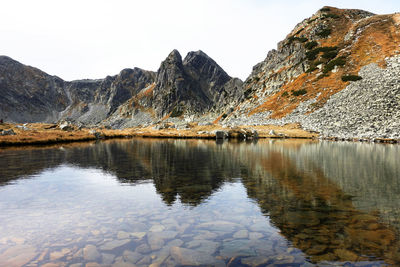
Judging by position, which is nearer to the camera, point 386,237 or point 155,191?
point 386,237

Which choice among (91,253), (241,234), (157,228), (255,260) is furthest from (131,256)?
(241,234)

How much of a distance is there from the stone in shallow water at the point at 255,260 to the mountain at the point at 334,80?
65.6m

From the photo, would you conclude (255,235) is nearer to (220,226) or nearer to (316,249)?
(220,226)

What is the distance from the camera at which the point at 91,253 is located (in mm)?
Answer: 8734

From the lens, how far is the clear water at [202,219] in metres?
8.47

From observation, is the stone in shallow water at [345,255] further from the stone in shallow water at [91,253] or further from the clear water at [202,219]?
the stone in shallow water at [91,253]

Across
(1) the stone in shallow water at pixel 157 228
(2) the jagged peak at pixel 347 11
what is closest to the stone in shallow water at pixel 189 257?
(1) the stone in shallow water at pixel 157 228

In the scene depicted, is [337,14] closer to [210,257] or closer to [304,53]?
[304,53]

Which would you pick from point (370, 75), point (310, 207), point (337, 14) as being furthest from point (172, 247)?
point (337, 14)

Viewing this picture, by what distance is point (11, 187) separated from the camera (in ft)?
59.9

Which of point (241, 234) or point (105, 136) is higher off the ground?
point (105, 136)

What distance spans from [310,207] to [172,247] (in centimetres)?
809

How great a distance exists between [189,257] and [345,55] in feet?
393

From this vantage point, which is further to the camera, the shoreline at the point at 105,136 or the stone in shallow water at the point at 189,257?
the shoreline at the point at 105,136
